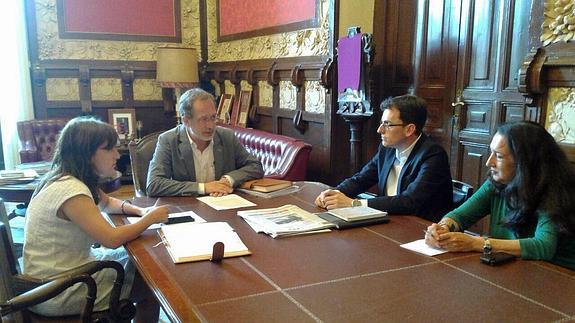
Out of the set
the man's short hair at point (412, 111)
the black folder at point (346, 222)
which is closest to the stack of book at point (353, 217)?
the black folder at point (346, 222)

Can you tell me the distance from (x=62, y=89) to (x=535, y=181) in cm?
501

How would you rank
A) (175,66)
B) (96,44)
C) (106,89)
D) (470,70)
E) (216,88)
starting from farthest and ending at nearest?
(216,88)
(106,89)
(96,44)
(175,66)
(470,70)

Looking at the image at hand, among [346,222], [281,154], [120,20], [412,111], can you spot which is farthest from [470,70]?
[120,20]

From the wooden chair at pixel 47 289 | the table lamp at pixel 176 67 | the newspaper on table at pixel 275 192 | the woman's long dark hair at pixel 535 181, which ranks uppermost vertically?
the table lamp at pixel 176 67

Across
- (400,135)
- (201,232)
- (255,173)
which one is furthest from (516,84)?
(201,232)

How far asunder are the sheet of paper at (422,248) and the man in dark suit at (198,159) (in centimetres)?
112

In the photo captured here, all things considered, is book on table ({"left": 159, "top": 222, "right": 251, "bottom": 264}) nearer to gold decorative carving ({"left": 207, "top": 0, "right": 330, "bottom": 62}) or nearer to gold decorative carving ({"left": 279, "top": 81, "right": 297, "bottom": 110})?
gold decorative carving ({"left": 207, "top": 0, "right": 330, "bottom": 62})

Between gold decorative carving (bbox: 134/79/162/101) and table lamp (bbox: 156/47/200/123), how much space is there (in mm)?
382

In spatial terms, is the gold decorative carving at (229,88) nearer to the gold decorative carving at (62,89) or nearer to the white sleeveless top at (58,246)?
the gold decorative carving at (62,89)

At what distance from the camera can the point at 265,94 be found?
16.0 feet

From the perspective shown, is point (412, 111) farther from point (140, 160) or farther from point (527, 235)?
point (140, 160)

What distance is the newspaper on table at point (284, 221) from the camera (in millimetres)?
1901

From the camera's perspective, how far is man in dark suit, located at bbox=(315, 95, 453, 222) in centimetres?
229

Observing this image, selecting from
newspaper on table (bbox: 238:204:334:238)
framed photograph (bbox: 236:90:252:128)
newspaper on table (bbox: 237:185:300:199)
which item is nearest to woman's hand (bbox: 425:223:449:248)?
newspaper on table (bbox: 238:204:334:238)
